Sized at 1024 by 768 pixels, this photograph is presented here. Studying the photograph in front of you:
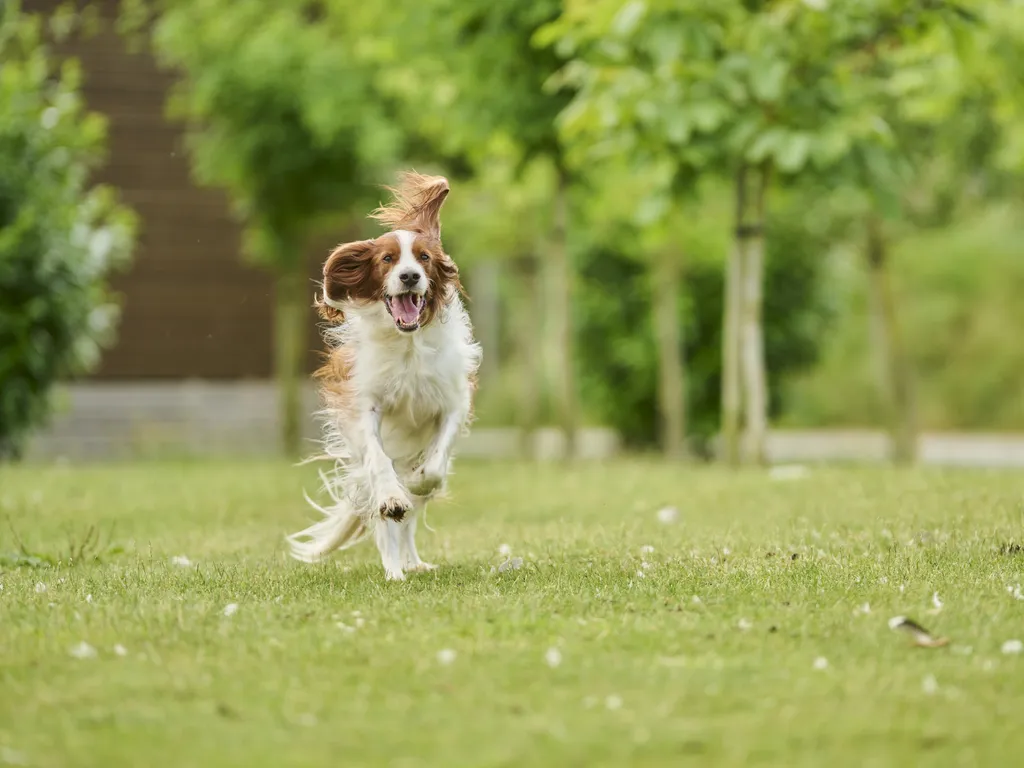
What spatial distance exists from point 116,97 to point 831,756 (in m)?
23.6

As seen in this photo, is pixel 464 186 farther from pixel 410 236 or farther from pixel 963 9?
pixel 410 236

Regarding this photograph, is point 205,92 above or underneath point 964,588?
above

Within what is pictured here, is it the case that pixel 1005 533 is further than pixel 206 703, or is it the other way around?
pixel 1005 533

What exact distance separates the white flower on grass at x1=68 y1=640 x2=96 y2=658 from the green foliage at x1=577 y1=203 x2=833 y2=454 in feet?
55.7

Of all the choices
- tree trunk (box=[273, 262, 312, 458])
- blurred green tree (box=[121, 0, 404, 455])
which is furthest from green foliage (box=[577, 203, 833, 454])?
tree trunk (box=[273, 262, 312, 458])

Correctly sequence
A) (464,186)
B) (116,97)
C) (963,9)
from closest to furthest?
(963,9) → (464,186) → (116,97)

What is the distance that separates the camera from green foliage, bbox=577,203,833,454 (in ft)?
72.9

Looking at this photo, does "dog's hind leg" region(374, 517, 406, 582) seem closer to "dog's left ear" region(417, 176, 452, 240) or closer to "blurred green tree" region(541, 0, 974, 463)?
"dog's left ear" region(417, 176, 452, 240)

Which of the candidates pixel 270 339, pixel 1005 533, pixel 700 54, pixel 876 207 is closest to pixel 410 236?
pixel 1005 533

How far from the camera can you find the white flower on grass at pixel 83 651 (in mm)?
5254

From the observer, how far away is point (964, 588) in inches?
248

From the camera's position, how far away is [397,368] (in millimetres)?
7383

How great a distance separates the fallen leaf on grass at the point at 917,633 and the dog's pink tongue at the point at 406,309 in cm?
268

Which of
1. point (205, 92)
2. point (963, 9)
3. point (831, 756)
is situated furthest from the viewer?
point (205, 92)
